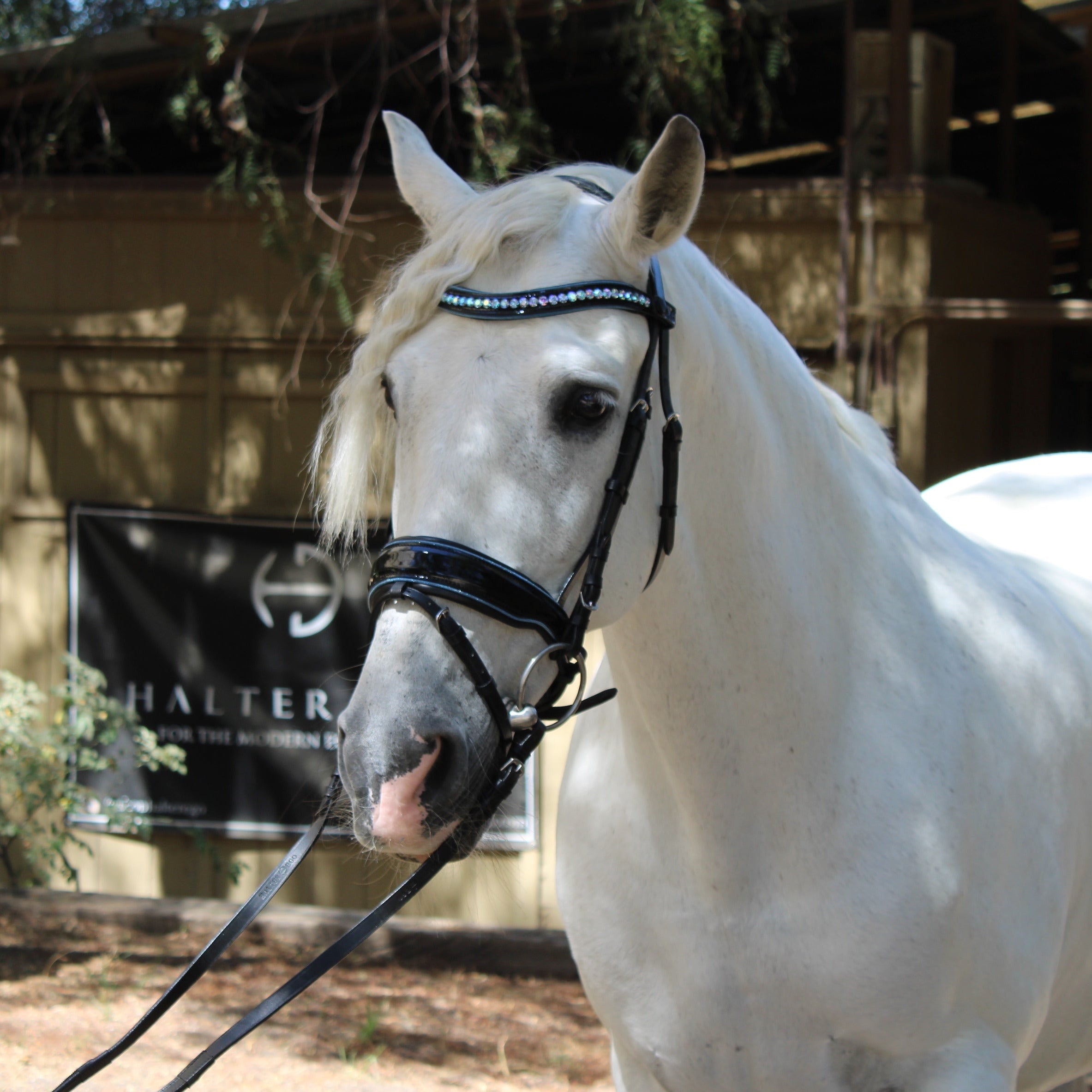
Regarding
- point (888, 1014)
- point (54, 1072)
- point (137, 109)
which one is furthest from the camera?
point (137, 109)

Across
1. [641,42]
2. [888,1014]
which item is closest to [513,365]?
[888,1014]

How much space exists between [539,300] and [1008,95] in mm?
5102

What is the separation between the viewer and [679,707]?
154 centimetres

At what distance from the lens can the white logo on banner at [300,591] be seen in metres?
4.73

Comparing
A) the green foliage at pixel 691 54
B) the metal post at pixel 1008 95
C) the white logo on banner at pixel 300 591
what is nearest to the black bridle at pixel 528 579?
the green foliage at pixel 691 54

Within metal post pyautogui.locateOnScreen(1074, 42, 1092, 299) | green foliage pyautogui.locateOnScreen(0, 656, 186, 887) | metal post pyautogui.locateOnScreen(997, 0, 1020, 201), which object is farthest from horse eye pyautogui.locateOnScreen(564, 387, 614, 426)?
metal post pyautogui.locateOnScreen(1074, 42, 1092, 299)

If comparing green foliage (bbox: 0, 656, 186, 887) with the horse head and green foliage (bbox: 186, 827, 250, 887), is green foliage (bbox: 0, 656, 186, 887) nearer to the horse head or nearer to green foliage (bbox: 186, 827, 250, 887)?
green foliage (bbox: 186, 827, 250, 887)

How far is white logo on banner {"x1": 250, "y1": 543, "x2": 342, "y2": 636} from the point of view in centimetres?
473

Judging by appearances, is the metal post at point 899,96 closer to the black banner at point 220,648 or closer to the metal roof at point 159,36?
the metal roof at point 159,36

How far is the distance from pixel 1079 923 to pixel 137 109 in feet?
18.4

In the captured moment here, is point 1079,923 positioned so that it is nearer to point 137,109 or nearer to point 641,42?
point 641,42

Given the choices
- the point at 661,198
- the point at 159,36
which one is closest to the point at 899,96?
the point at 159,36

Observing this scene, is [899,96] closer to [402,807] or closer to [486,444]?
[486,444]

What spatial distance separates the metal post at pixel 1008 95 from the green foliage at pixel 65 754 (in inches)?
190
